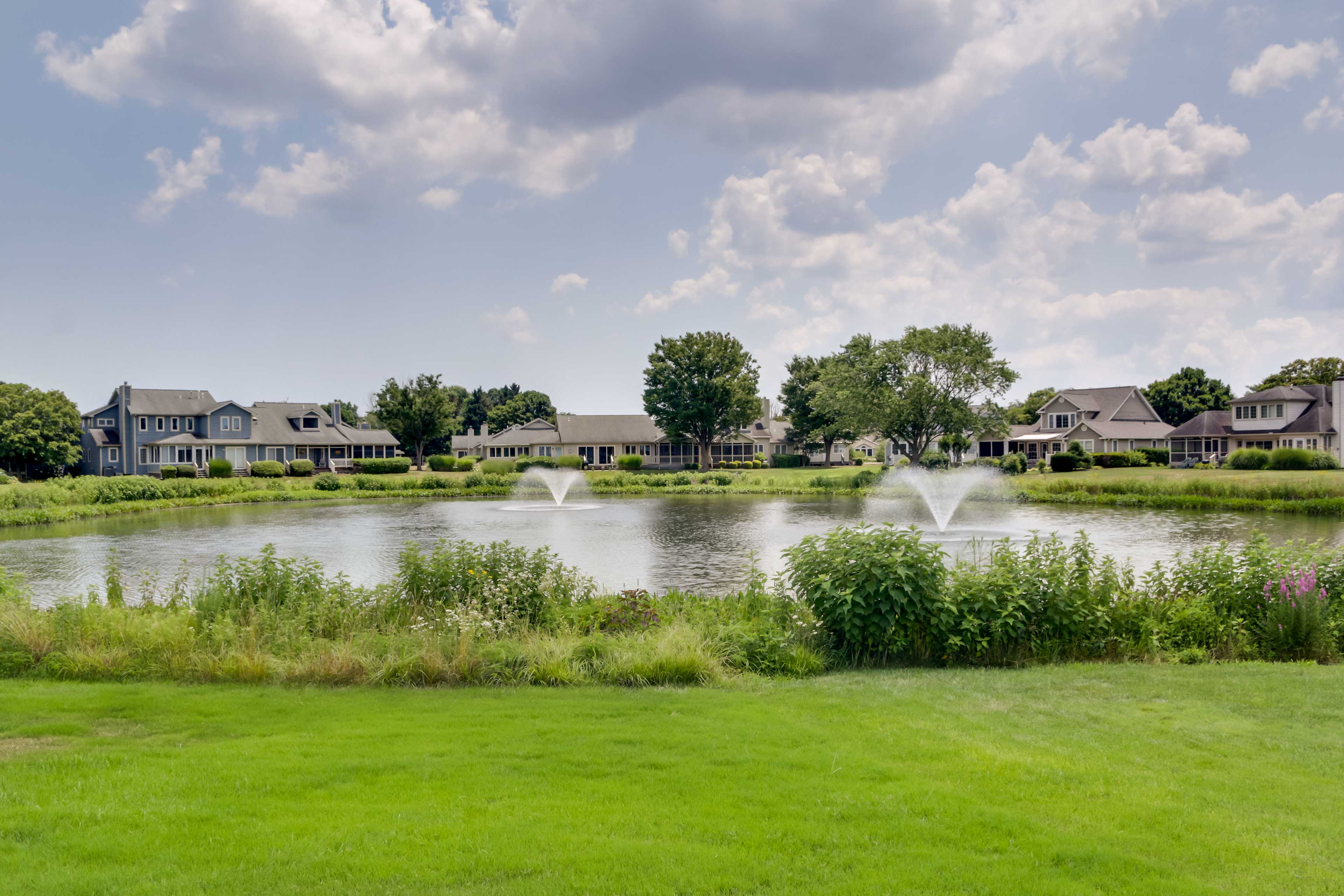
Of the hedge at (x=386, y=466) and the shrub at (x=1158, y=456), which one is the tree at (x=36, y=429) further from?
the shrub at (x=1158, y=456)

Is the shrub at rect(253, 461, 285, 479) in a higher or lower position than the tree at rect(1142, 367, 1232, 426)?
lower

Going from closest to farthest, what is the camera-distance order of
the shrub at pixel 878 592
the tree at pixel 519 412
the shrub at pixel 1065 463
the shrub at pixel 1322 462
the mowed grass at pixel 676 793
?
the mowed grass at pixel 676 793, the shrub at pixel 878 592, the shrub at pixel 1322 462, the shrub at pixel 1065 463, the tree at pixel 519 412

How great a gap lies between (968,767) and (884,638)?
13.3ft

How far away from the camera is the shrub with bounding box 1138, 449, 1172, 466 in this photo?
6028 centimetres

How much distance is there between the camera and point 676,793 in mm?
Answer: 5242

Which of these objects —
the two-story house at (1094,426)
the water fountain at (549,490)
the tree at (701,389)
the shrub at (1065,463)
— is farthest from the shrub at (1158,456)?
the water fountain at (549,490)

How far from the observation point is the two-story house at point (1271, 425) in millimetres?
56781

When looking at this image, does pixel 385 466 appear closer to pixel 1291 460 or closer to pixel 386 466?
pixel 386 466

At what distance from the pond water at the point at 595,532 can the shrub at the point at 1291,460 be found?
16.8 m

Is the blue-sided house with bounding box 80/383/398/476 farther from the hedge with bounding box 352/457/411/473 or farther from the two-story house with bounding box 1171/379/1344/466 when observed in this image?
the two-story house with bounding box 1171/379/1344/466

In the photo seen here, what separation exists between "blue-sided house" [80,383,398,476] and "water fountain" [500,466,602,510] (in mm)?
17273

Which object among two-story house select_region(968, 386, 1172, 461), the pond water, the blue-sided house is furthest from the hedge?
two-story house select_region(968, 386, 1172, 461)

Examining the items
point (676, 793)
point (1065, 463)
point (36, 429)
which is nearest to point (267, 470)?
point (36, 429)

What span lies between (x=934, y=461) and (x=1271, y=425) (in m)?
23.5
